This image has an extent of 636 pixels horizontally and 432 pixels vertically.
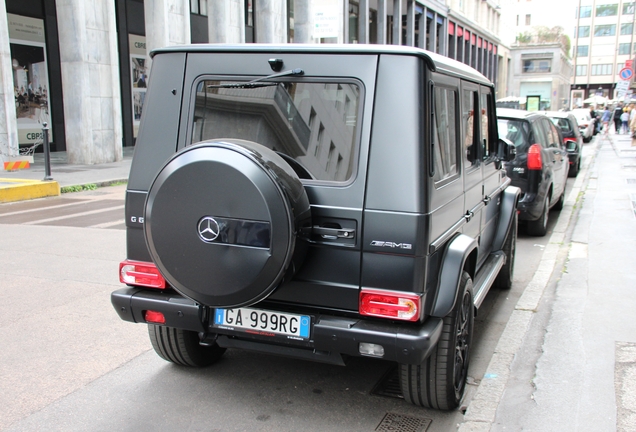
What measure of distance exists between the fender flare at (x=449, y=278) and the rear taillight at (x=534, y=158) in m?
5.35

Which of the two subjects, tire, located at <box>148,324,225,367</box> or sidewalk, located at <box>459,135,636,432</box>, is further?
tire, located at <box>148,324,225,367</box>

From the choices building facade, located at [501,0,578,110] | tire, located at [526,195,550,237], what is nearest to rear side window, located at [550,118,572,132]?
tire, located at [526,195,550,237]

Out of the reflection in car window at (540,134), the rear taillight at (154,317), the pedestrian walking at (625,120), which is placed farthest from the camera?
the pedestrian walking at (625,120)

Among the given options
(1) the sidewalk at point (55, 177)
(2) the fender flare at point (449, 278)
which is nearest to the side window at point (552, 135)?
(2) the fender flare at point (449, 278)

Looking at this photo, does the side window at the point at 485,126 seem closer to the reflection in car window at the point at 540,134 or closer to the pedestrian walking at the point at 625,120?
the reflection in car window at the point at 540,134

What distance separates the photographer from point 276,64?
3324 millimetres

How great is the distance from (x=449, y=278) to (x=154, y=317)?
5.65 feet

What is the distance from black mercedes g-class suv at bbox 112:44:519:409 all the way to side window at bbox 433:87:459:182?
21mm

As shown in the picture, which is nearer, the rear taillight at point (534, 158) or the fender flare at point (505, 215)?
the fender flare at point (505, 215)

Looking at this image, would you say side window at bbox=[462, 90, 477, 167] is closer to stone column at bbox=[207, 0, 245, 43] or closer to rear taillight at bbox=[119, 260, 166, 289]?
rear taillight at bbox=[119, 260, 166, 289]

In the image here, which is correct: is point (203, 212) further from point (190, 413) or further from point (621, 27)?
point (621, 27)

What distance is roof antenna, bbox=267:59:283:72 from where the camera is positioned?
331 centimetres

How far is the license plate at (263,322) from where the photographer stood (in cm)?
323

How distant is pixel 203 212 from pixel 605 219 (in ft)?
28.9
